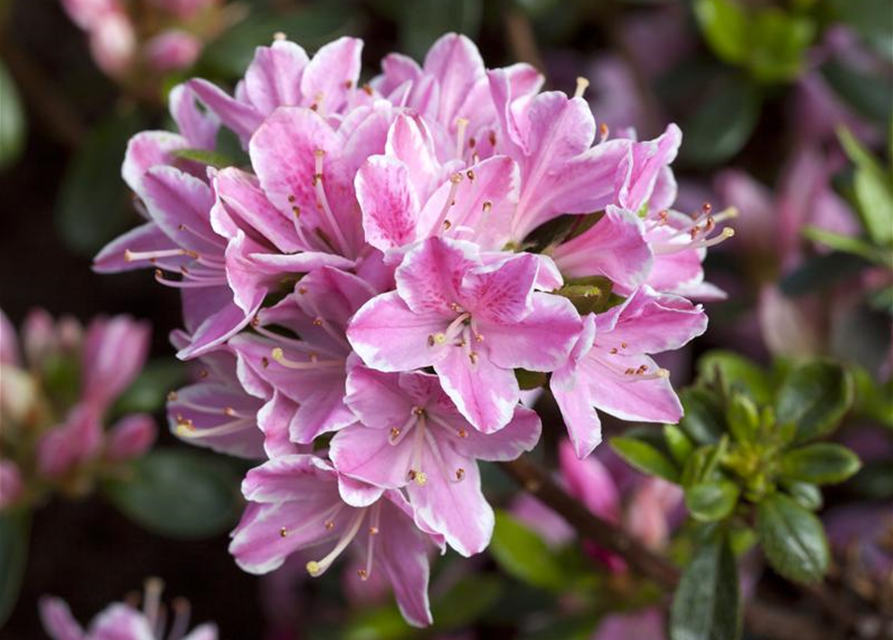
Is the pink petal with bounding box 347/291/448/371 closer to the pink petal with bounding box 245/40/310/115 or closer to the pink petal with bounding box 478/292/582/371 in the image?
the pink petal with bounding box 478/292/582/371

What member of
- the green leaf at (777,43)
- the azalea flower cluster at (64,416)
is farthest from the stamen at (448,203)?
the green leaf at (777,43)

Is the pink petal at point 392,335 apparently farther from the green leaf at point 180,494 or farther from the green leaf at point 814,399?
the green leaf at point 180,494

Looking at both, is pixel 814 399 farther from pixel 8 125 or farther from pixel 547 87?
pixel 8 125

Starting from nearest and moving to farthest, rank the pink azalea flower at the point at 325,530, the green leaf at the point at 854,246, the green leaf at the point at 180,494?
the pink azalea flower at the point at 325,530, the green leaf at the point at 854,246, the green leaf at the point at 180,494

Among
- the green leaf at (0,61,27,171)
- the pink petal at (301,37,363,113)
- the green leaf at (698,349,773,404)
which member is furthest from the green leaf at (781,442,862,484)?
the green leaf at (0,61,27,171)

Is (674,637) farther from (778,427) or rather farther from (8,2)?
(8,2)

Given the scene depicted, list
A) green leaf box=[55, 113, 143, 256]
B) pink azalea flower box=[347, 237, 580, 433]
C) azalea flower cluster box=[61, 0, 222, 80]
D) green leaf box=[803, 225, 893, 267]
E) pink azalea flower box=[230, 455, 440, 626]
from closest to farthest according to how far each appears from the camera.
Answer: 1. pink azalea flower box=[347, 237, 580, 433]
2. pink azalea flower box=[230, 455, 440, 626]
3. green leaf box=[803, 225, 893, 267]
4. azalea flower cluster box=[61, 0, 222, 80]
5. green leaf box=[55, 113, 143, 256]
